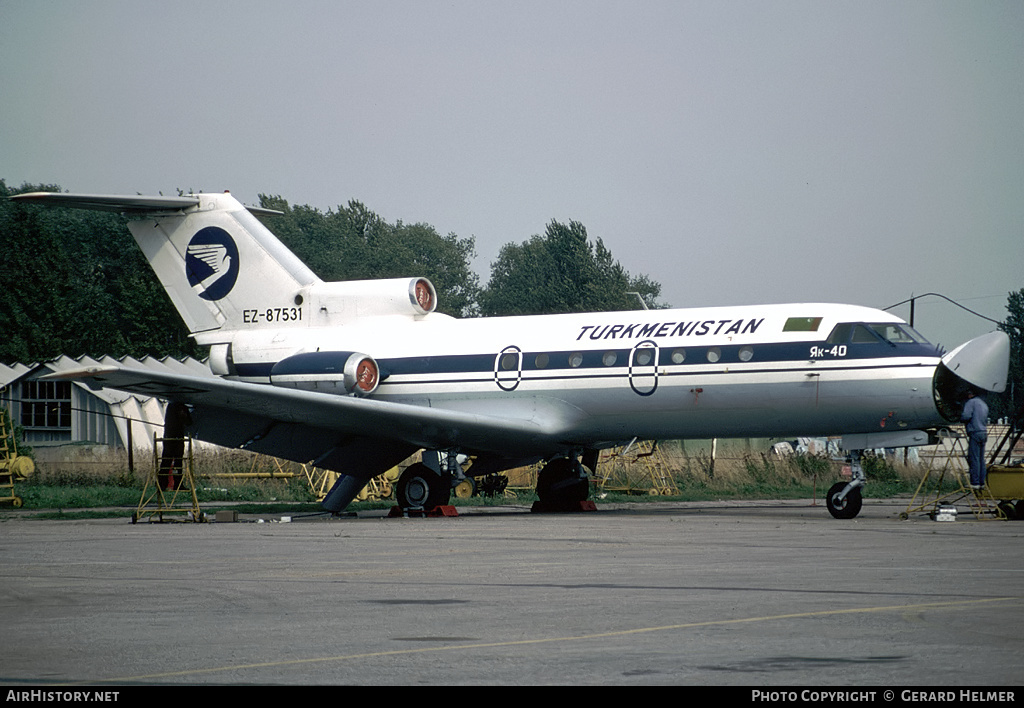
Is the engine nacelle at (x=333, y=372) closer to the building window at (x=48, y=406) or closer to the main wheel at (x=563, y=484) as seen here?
the main wheel at (x=563, y=484)

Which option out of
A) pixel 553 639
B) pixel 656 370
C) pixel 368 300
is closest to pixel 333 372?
pixel 368 300

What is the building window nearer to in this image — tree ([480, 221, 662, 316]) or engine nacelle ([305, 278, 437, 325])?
engine nacelle ([305, 278, 437, 325])

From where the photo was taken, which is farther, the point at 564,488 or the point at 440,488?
the point at 564,488

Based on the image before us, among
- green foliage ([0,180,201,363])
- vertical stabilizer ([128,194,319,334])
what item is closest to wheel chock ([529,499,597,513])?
vertical stabilizer ([128,194,319,334])

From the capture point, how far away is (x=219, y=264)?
25.9m

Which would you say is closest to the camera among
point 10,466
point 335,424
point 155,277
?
point 335,424

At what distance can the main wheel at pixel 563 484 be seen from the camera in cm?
2397

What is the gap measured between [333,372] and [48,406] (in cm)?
2571

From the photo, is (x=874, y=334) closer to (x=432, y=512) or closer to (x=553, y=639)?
(x=432, y=512)

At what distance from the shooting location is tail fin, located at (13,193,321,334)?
25.6 m

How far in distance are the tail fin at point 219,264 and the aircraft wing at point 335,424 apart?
12.3 feet

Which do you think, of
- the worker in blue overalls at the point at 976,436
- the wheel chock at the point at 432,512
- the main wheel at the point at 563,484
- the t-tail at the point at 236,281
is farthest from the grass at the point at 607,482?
the worker in blue overalls at the point at 976,436

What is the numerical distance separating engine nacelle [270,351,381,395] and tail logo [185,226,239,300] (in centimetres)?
272

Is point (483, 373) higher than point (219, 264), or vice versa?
point (219, 264)
